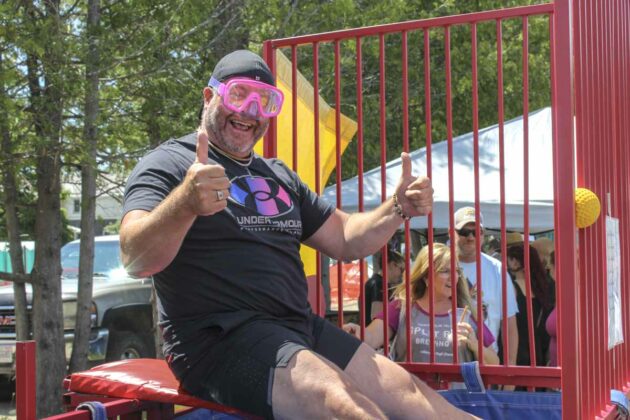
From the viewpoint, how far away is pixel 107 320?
8.35 meters

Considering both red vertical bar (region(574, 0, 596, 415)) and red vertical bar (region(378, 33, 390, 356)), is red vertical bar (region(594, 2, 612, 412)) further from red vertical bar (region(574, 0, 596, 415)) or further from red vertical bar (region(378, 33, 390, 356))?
red vertical bar (region(378, 33, 390, 356))

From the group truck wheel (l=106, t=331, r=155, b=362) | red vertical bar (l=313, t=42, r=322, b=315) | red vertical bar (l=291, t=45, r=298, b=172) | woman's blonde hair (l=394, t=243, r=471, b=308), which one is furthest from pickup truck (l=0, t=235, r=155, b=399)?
red vertical bar (l=291, t=45, r=298, b=172)

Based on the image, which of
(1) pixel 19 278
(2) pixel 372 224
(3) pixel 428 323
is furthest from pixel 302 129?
(1) pixel 19 278

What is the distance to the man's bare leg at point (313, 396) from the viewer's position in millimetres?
2275

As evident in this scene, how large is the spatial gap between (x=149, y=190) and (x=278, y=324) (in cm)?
55

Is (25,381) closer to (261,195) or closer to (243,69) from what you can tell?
(261,195)

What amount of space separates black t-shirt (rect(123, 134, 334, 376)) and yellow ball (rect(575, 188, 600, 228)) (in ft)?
2.90

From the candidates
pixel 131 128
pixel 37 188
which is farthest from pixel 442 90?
pixel 37 188

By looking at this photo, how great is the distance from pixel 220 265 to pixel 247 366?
0.33 metres

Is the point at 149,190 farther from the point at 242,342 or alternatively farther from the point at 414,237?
the point at 414,237

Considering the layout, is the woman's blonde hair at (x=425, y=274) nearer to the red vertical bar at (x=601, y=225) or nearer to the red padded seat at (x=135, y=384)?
the red vertical bar at (x=601, y=225)

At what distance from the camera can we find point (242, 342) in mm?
2400

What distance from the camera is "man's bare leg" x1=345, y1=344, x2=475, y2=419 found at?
8.61 feet

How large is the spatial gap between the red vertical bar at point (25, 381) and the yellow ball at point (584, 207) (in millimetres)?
1479
